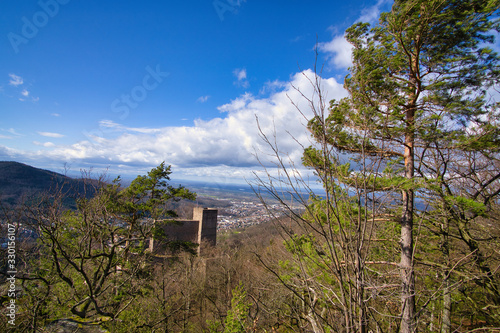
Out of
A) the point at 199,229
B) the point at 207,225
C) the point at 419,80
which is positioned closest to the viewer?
the point at 419,80

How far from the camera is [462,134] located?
440 centimetres

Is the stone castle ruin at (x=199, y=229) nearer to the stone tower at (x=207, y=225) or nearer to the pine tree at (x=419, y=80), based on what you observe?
the stone tower at (x=207, y=225)

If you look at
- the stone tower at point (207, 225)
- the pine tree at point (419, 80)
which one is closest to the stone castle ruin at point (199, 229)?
the stone tower at point (207, 225)

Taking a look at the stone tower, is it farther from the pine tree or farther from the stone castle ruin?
the pine tree

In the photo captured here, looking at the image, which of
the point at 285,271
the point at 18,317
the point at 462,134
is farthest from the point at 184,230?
the point at 462,134

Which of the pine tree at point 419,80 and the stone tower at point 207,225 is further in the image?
the stone tower at point 207,225

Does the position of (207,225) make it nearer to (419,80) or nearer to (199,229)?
(199,229)

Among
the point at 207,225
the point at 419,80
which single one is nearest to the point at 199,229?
the point at 207,225

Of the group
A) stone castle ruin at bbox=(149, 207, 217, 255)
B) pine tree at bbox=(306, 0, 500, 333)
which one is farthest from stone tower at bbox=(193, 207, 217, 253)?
pine tree at bbox=(306, 0, 500, 333)

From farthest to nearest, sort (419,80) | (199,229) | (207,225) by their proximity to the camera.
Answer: (199,229), (207,225), (419,80)

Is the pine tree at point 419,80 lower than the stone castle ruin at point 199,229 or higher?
higher

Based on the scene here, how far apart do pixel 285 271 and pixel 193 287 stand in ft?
26.9

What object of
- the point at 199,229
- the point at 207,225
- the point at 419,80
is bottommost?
the point at 199,229

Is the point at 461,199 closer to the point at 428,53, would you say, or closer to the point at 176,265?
the point at 428,53
